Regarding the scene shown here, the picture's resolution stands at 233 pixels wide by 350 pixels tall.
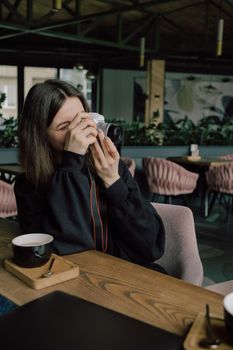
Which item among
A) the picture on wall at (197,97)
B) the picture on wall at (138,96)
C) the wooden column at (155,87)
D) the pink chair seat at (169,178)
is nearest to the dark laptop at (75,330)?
the pink chair seat at (169,178)

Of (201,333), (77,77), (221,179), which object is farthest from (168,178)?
(77,77)

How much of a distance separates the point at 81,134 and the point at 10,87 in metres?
9.58

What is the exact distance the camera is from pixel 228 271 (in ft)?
11.0

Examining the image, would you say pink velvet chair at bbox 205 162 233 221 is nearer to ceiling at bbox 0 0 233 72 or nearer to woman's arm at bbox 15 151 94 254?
ceiling at bbox 0 0 233 72

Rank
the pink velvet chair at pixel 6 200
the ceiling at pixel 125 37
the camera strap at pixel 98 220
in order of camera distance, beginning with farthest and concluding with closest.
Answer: the ceiling at pixel 125 37
the pink velvet chair at pixel 6 200
the camera strap at pixel 98 220

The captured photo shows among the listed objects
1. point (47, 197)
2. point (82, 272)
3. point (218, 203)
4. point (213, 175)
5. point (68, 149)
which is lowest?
point (218, 203)

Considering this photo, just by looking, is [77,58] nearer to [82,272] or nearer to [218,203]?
[218,203]

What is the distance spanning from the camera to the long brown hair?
4.51 feet

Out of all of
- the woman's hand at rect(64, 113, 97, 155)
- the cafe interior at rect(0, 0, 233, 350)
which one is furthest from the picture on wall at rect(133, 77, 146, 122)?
the woman's hand at rect(64, 113, 97, 155)

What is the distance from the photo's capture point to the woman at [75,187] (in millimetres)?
1238

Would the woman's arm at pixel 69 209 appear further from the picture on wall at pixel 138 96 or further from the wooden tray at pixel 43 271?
the picture on wall at pixel 138 96

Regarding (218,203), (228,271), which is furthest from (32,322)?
(218,203)

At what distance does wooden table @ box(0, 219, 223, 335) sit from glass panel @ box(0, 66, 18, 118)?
31.1 feet

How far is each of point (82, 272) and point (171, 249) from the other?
1.69 feet
